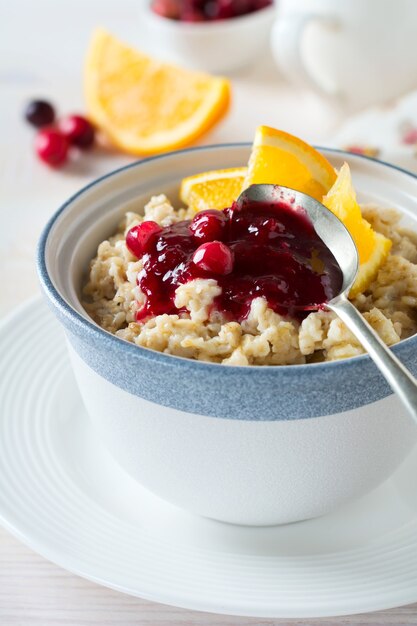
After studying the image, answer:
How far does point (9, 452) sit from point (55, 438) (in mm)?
113

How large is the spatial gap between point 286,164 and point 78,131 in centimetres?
174

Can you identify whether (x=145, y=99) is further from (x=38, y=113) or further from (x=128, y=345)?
(x=128, y=345)

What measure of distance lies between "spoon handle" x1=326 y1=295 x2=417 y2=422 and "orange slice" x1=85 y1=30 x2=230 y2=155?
195 centimetres

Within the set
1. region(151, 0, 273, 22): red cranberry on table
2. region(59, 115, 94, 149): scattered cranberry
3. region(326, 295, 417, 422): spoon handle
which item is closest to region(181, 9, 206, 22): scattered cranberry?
region(151, 0, 273, 22): red cranberry on table

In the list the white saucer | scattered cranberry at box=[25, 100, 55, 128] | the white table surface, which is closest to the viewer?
the white saucer

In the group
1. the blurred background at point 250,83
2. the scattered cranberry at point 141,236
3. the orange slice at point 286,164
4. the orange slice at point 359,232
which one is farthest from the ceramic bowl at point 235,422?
the blurred background at point 250,83

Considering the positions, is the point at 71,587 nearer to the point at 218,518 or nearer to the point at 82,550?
the point at 82,550

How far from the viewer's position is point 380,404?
1.39 metres

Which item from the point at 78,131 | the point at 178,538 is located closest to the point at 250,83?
the point at 78,131

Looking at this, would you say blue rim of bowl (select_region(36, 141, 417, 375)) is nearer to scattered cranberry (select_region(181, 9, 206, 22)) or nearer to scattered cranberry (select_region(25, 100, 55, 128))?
scattered cranberry (select_region(25, 100, 55, 128))

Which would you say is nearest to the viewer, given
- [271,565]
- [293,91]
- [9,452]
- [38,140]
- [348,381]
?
[348,381]

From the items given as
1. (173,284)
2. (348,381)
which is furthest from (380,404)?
(173,284)

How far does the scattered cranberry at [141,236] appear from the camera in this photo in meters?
1.60

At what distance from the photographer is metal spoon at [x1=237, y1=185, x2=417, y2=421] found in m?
1.24
